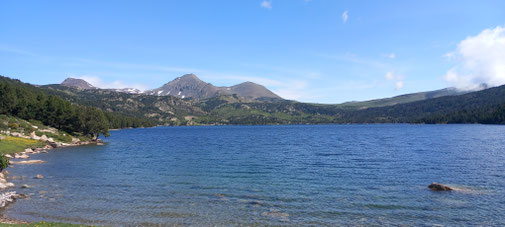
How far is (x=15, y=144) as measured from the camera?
8269 centimetres

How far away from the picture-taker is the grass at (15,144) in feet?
244

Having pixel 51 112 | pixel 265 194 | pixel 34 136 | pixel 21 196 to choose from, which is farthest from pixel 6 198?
pixel 51 112

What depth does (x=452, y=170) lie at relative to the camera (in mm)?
57781

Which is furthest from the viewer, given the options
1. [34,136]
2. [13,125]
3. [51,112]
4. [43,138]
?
[51,112]

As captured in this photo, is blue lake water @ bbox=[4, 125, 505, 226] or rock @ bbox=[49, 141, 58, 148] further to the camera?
rock @ bbox=[49, 141, 58, 148]

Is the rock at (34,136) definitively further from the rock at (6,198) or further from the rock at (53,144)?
the rock at (6,198)

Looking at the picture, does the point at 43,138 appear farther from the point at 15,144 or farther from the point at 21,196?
the point at 21,196

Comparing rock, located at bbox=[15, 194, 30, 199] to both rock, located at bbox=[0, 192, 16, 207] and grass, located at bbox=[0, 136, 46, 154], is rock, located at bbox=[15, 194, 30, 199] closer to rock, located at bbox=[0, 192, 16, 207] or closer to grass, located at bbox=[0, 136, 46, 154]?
rock, located at bbox=[0, 192, 16, 207]

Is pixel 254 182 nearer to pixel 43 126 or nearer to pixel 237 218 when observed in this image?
pixel 237 218

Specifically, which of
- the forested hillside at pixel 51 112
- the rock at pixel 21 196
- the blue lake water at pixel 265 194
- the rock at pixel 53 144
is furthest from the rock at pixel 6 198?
the forested hillside at pixel 51 112

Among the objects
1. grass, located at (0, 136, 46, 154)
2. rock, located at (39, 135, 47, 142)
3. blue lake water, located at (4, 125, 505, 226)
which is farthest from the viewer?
rock, located at (39, 135, 47, 142)

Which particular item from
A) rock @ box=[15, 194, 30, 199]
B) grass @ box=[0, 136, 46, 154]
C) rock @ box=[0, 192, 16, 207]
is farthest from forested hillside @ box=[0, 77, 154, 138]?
rock @ box=[0, 192, 16, 207]

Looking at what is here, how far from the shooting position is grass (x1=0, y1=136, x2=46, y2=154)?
7438 cm

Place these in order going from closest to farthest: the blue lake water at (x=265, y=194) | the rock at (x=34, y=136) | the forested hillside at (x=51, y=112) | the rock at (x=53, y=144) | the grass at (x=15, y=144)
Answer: the blue lake water at (x=265, y=194), the grass at (x=15, y=144), the rock at (x=34, y=136), the rock at (x=53, y=144), the forested hillside at (x=51, y=112)
